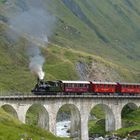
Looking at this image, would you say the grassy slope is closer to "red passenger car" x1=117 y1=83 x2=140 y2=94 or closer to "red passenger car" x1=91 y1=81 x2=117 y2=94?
"red passenger car" x1=91 y1=81 x2=117 y2=94

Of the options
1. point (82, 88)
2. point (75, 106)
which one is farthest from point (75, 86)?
point (75, 106)

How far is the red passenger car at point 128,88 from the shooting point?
130 m

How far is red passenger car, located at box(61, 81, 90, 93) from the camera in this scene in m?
114

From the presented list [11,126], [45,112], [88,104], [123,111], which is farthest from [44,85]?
[123,111]

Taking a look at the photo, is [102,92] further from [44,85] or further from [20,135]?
[20,135]

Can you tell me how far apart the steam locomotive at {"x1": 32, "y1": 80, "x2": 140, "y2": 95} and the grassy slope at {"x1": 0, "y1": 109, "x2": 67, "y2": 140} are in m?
18.3

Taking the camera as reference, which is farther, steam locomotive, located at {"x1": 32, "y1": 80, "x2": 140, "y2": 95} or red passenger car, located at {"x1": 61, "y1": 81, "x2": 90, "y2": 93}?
red passenger car, located at {"x1": 61, "y1": 81, "x2": 90, "y2": 93}

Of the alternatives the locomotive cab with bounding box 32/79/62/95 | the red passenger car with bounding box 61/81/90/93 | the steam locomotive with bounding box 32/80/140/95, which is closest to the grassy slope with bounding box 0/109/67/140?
the locomotive cab with bounding box 32/79/62/95

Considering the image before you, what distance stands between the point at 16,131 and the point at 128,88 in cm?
5605

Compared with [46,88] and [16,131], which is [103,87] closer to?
[46,88]

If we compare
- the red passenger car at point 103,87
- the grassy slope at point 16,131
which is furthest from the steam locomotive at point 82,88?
the grassy slope at point 16,131

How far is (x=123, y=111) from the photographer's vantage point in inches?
5369

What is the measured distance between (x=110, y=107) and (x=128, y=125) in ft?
24.8

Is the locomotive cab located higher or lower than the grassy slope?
higher
